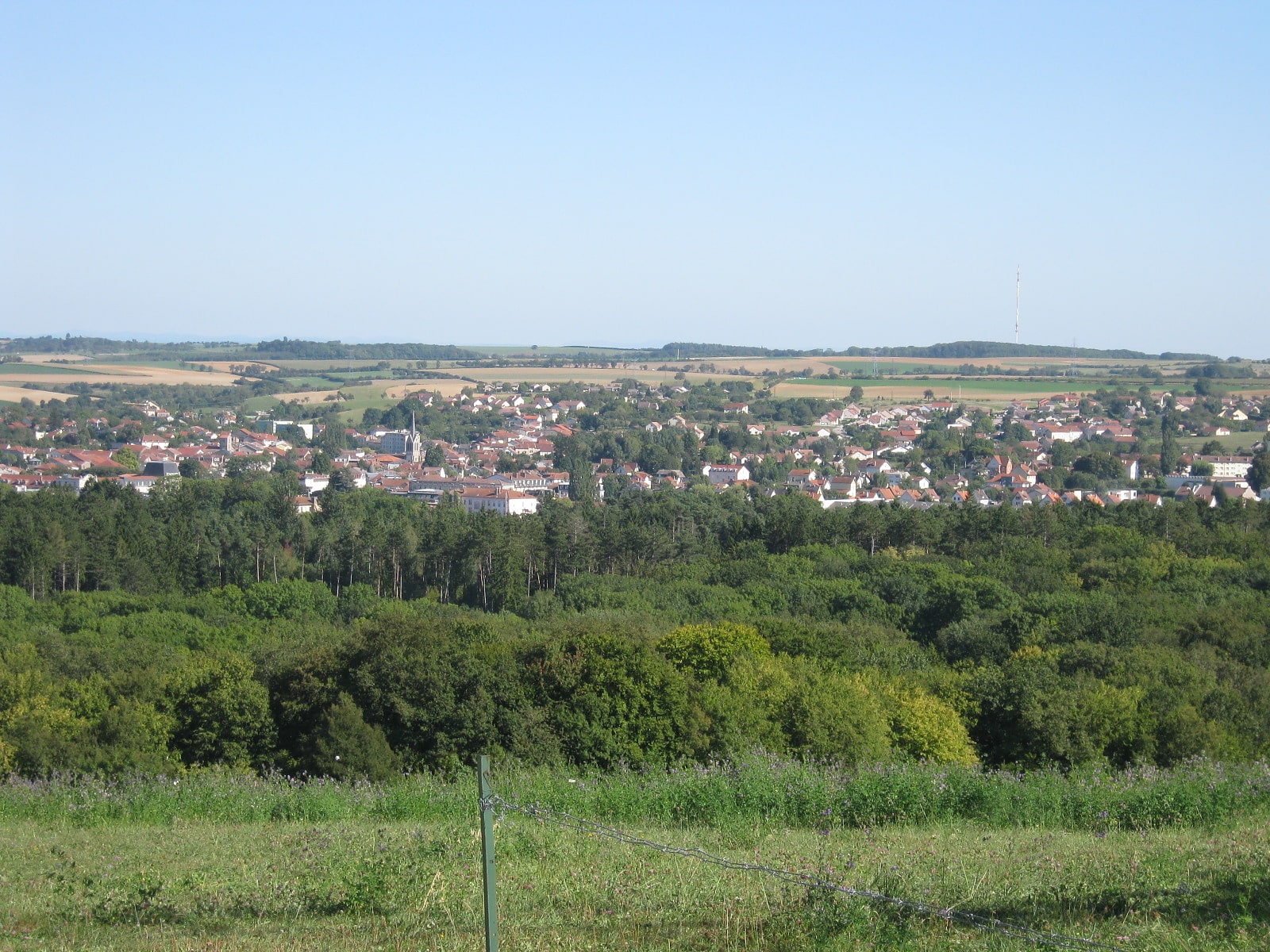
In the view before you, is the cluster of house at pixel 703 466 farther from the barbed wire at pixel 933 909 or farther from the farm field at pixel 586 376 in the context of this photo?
the barbed wire at pixel 933 909

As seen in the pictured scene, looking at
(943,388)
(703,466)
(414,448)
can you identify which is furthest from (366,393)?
(943,388)

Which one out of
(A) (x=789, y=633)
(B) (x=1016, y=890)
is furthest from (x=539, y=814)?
(A) (x=789, y=633)

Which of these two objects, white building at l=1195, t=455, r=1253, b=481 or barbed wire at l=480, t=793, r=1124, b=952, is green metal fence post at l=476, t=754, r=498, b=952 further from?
white building at l=1195, t=455, r=1253, b=481

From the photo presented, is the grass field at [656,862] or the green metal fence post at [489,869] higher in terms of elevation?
the green metal fence post at [489,869]

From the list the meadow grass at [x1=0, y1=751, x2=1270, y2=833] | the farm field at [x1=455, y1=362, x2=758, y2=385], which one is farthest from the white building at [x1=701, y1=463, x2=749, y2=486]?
the meadow grass at [x1=0, y1=751, x2=1270, y2=833]

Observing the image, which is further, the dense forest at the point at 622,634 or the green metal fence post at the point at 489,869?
the dense forest at the point at 622,634

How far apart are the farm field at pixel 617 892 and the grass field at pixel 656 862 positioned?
0.7 inches

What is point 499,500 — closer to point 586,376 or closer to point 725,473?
point 725,473

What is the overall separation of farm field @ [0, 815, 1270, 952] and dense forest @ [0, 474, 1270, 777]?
5.09 m

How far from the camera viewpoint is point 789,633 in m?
22.8

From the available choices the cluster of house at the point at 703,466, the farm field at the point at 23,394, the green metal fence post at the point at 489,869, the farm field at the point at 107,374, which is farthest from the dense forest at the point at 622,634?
the farm field at the point at 107,374

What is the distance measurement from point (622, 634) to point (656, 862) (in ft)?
43.8

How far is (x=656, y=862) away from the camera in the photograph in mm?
6910

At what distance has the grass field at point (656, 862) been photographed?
19.0 ft
